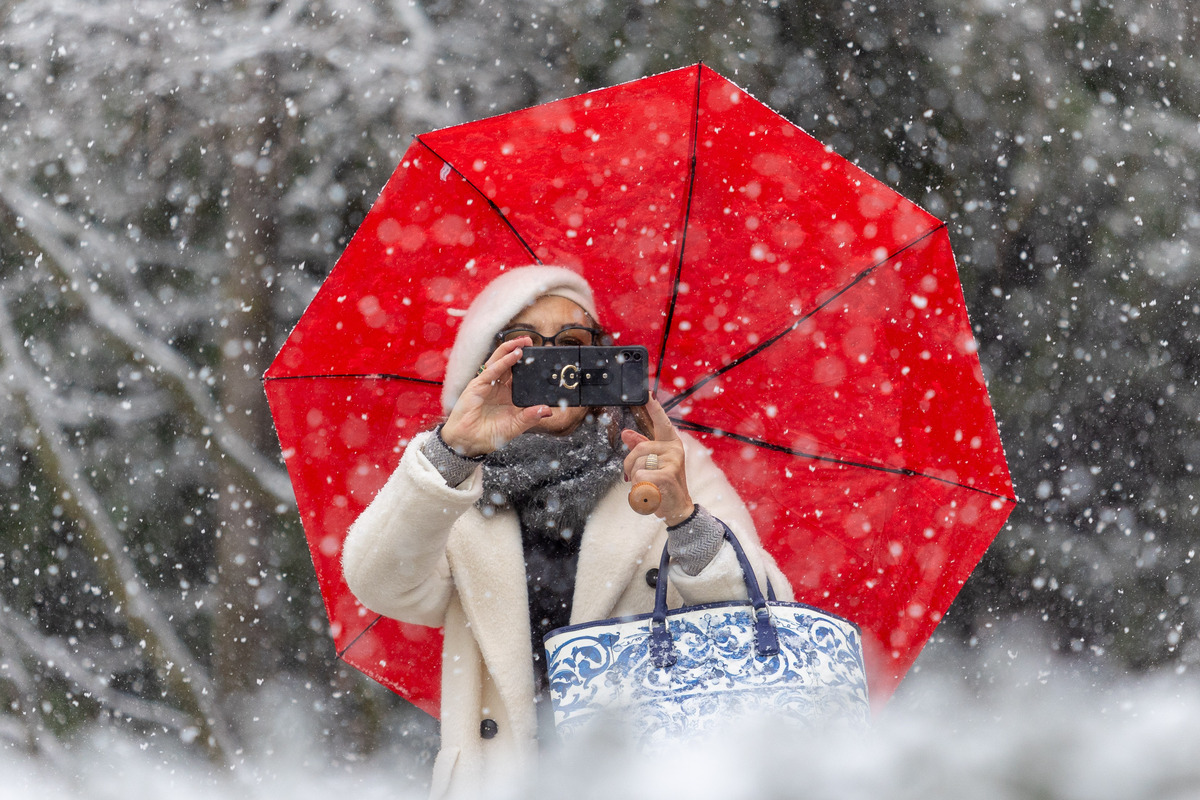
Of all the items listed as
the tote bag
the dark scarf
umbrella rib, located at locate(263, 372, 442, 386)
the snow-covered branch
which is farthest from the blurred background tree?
the tote bag

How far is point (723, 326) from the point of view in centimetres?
137

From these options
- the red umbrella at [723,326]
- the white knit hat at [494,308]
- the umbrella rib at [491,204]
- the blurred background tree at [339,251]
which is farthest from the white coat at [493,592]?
the blurred background tree at [339,251]

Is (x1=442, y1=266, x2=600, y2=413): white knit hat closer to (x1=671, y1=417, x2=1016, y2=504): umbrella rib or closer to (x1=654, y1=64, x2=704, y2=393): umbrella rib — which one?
(x1=654, y1=64, x2=704, y2=393): umbrella rib

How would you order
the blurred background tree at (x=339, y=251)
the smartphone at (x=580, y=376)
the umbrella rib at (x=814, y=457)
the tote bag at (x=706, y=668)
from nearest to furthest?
the tote bag at (x=706, y=668)
the smartphone at (x=580, y=376)
the umbrella rib at (x=814, y=457)
the blurred background tree at (x=339, y=251)

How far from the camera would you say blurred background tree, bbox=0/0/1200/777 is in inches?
96.6

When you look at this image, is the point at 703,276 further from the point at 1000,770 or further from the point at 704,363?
the point at 1000,770

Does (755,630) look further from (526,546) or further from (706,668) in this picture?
(526,546)

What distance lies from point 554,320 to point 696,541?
1.30 feet

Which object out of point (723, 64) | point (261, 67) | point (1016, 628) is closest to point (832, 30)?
point (723, 64)

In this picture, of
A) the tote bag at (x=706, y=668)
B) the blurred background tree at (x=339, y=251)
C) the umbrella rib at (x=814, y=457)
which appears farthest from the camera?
the blurred background tree at (x=339, y=251)

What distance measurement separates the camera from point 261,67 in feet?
8.40

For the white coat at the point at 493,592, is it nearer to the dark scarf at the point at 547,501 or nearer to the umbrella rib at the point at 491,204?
the dark scarf at the point at 547,501

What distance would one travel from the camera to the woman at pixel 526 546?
119cm

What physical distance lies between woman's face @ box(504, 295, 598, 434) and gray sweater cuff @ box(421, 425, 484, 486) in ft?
0.61
